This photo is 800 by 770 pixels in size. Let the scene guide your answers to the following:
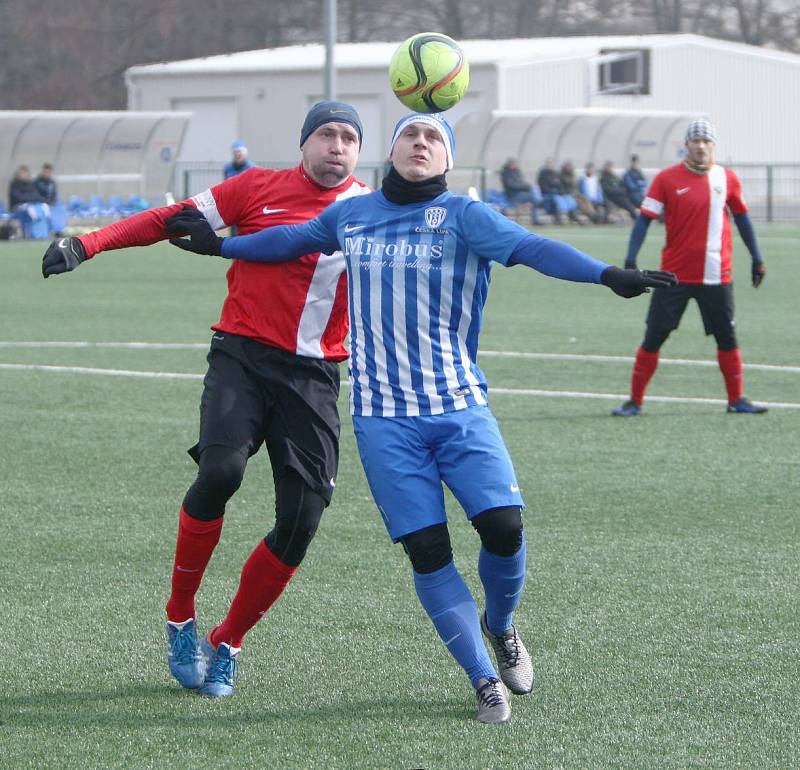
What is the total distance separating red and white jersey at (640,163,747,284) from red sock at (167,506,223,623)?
21.9 ft

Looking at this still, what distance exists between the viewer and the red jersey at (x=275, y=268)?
17.6ft

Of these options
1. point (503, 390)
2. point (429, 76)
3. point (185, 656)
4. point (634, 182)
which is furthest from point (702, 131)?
point (634, 182)

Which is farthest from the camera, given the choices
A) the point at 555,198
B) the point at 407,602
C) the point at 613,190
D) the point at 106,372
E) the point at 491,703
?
the point at 613,190

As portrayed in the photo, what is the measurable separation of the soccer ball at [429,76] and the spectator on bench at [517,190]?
34961 mm

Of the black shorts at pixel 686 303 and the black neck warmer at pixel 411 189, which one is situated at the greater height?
the black neck warmer at pixel 411 189

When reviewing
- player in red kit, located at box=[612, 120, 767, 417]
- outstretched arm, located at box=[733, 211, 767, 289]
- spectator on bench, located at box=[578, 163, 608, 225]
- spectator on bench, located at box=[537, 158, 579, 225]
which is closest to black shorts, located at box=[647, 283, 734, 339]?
player in red kit, located at box=[612, 120, 767, 417]

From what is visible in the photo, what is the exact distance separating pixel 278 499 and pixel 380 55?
49.1 m

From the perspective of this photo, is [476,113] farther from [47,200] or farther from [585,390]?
[585,390]

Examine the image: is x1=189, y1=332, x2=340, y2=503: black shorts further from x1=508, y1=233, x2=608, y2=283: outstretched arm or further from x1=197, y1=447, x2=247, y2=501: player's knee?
x1=508, y1=233, x2=608, y2=283: outstretched arm

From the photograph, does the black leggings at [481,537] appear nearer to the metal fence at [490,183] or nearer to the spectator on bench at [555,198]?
the metal fence at [490,183]

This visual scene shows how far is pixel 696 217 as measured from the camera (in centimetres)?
1131

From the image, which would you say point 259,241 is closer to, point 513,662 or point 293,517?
point 293,517

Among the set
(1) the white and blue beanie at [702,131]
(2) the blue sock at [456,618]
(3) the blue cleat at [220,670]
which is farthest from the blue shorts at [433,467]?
(1) the white and blue beanie at [702,131]

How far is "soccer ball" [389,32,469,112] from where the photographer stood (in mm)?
5445
